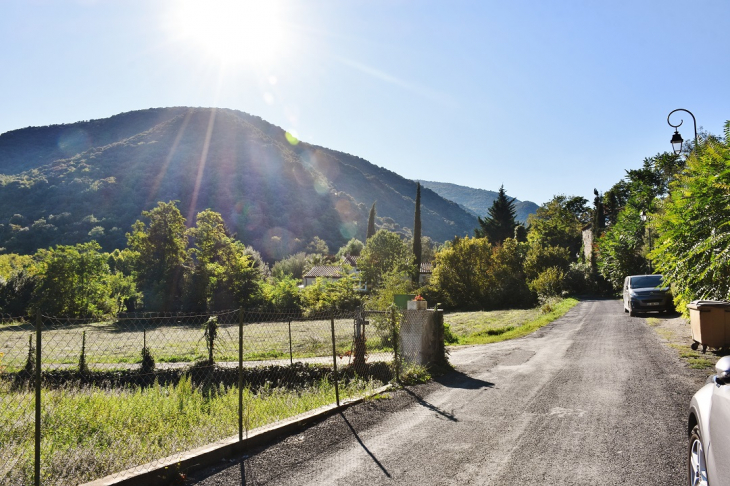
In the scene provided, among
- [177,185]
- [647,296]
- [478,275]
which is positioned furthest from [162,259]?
[177,185]

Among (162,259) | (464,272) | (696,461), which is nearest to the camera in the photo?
(696,461)

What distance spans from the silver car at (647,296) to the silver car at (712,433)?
60.5 feet

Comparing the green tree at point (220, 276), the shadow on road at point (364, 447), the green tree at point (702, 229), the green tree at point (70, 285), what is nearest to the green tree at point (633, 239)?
the green tree at point (702, 229)

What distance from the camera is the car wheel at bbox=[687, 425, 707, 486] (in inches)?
120

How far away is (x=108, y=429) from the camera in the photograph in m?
7.00

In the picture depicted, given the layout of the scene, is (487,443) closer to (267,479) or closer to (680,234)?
(267,479)

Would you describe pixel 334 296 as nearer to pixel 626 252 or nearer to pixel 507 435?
pixel 626 252

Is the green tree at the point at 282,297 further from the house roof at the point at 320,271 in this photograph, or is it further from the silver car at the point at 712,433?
the silver car at the point at 712,433

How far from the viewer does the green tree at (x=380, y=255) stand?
52.3 m

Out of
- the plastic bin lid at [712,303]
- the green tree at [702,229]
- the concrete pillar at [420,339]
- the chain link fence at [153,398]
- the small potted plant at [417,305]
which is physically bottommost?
the chain link fence at [153,398]

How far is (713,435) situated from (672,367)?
7834 mm

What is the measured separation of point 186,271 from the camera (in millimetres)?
46875

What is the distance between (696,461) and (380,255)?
53.6 m

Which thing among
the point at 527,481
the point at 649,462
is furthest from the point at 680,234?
the point at 527,481
